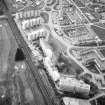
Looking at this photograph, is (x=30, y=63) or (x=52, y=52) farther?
(x=52, y=52)

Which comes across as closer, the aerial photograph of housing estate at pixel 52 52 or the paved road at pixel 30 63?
the paved road at pixel 30 63

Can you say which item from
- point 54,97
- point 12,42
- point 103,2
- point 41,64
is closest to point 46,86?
point 54,97

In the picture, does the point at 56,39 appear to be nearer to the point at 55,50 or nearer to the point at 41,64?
the point at 55,50

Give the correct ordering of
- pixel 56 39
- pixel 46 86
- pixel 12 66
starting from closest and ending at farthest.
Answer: pixel 46 86 → pixel 12 66 → pixel 56 39

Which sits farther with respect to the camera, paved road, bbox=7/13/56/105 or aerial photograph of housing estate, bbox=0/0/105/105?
aerial photograph of housing estate, bbox=0/0/105/105

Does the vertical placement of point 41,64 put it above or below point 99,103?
above

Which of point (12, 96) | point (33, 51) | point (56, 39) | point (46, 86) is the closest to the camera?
point (12, 96)

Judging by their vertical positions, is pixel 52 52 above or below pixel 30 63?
above

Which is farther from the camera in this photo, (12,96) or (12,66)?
(12,66)

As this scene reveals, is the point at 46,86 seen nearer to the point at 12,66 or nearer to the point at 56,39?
the point at 12,66

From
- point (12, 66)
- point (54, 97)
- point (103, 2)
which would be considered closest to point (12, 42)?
point (12, 66)
